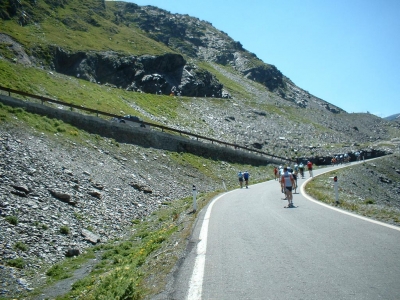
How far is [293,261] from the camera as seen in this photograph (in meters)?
6.52

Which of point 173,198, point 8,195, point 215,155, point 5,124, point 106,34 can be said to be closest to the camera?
point 8,195

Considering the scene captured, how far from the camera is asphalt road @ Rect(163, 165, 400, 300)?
512cm

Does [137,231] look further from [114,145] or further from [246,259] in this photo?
[114,145]

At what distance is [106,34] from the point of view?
91.3 m

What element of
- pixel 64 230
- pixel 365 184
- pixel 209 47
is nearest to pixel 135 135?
pixel 64 230

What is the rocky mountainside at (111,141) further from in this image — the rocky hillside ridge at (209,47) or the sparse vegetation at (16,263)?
the rocky hillside ridge at (209,47)

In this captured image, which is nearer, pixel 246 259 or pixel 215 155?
pixel 246 259

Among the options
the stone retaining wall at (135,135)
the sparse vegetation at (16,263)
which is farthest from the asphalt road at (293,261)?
the stone retaining wall at (135,135)

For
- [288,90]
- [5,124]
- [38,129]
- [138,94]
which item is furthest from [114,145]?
[288,90]

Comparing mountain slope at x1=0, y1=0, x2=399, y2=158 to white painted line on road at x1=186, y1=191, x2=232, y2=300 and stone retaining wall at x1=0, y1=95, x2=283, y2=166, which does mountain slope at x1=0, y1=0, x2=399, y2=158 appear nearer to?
stone retaining wall at x1=0, y1=95, x2=283, y2=166

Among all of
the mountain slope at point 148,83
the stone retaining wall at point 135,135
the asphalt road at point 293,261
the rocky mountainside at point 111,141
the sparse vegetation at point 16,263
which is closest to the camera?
the asphalt road at point 293,261

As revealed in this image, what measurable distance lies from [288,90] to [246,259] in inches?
6279

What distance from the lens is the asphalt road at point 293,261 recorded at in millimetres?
5117

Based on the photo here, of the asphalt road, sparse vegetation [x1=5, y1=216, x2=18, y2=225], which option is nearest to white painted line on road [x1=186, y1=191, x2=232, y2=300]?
the asphalt road
